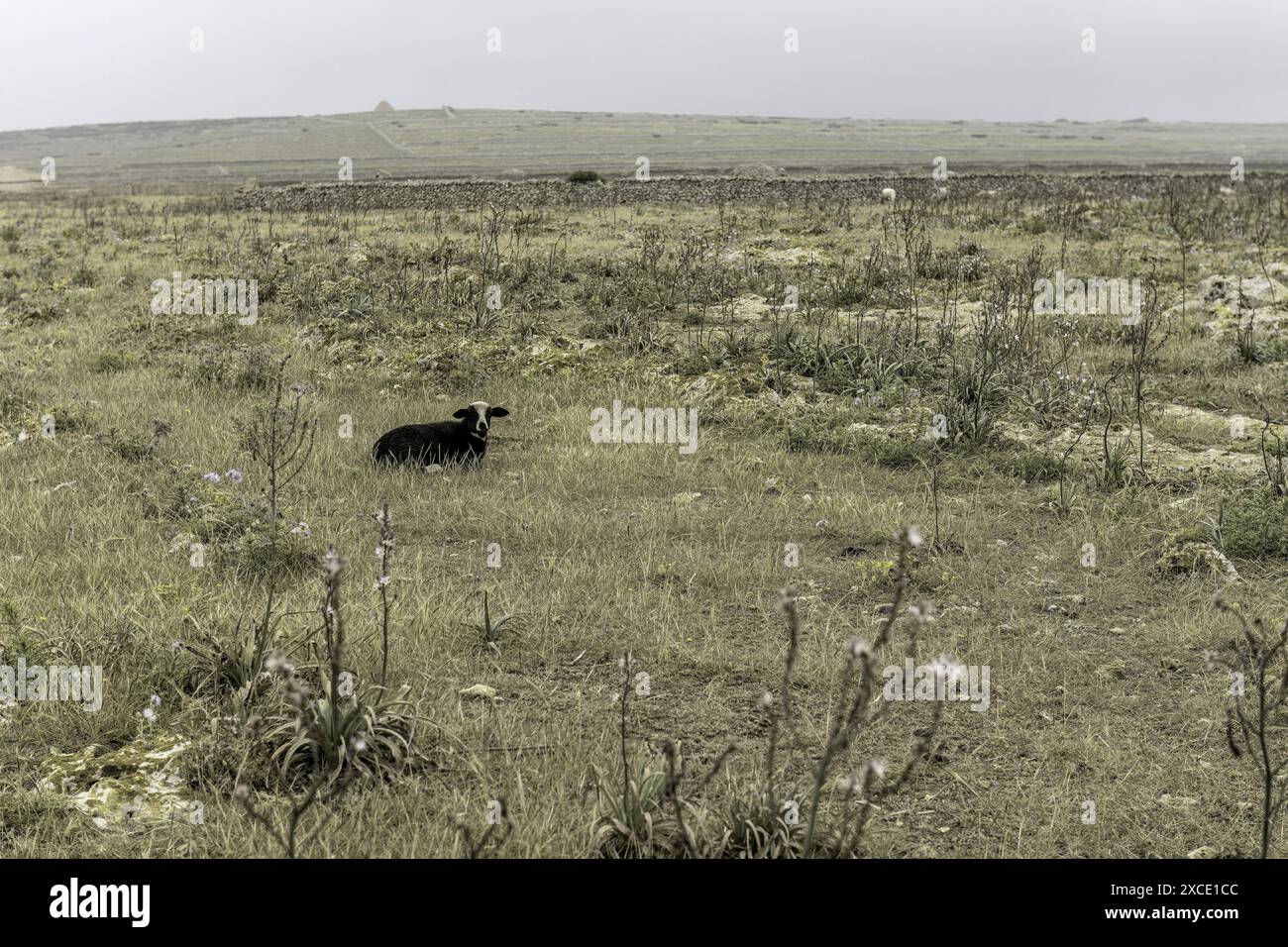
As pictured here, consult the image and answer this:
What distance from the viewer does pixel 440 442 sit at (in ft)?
26.6

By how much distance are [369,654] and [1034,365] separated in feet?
25.2

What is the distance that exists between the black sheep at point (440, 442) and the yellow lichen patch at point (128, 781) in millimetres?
4155

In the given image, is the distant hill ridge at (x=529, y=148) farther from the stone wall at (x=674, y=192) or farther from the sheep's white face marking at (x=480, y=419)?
the sheep's white face marking at (x=480, y=419)

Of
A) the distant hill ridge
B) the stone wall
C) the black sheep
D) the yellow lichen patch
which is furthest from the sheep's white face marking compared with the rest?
the distant hill ridge

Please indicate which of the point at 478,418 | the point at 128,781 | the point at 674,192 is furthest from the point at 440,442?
the point at 674,192

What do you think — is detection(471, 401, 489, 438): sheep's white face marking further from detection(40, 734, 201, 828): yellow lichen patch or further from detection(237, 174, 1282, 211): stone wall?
detection(237, 174, 1282, 211): stone wall

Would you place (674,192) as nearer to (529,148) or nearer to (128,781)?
(128,781)

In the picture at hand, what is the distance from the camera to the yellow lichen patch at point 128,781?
3541 mm

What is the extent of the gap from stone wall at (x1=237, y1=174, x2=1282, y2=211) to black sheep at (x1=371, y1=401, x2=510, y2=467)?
1819cm

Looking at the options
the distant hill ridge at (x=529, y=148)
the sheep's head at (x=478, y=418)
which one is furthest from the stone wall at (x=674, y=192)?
the distant hill ridge at (x=529, y=148)

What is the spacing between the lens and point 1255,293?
13.0 meters

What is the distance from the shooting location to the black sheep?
26.4ft
